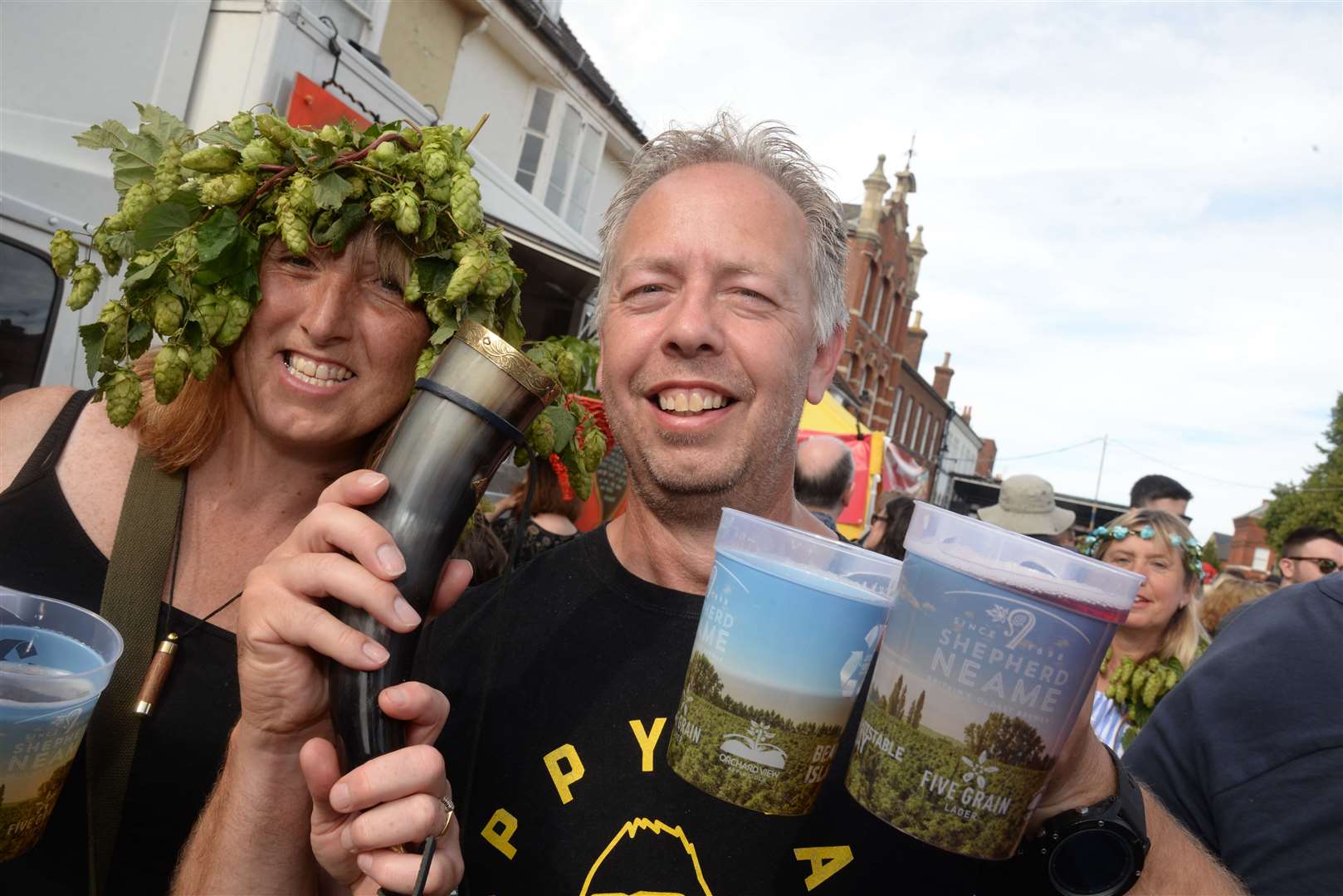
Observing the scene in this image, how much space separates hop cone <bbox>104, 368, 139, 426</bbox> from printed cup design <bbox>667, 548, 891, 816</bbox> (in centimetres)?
165

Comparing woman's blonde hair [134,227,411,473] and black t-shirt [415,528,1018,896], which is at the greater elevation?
woman's blonde hair [134,227,411,473]

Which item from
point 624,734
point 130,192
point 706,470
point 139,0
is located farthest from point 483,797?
point 139,0

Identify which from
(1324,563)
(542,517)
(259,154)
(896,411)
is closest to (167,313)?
(259,154)

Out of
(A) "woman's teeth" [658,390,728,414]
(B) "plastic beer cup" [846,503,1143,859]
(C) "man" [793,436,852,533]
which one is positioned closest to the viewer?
(B) "plastic beer cup" [846,503,1143,859]

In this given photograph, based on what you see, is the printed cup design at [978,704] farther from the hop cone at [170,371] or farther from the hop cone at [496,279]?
the hop cone at [170,371]

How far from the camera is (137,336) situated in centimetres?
220

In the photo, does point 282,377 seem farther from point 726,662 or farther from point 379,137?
point 726,662

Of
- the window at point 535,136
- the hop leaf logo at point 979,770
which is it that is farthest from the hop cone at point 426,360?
the window at point 535,136

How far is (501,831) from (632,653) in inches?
16.3

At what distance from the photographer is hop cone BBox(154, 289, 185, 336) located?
208 centimetres

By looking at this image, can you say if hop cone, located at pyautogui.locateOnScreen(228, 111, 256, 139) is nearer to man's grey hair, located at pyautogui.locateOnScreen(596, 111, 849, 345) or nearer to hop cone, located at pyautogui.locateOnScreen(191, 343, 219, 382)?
hop cone, located at pyautogui.locateOnScreen(191, 343, 219, 382)

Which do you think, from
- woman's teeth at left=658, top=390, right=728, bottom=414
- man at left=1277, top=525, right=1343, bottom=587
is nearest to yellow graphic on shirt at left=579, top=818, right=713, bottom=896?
woman's teeth at left=658, top=390, right=728, bottom=414

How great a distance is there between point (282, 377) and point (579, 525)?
3.88 m

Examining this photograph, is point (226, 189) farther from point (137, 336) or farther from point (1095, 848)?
point (1095, 848)
